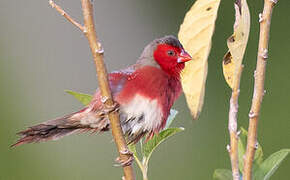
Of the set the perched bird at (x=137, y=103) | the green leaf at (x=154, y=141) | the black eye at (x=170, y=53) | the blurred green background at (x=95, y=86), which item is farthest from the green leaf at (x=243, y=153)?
the blurred green background at (x=95, y=86)

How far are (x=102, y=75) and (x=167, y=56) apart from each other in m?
0.59

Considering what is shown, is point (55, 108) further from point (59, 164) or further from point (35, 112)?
point (59, 164)

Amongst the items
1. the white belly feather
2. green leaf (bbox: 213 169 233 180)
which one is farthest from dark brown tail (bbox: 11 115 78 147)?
green leaf (bbox: 213 169 233 180)

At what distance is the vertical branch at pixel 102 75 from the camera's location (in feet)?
2.81

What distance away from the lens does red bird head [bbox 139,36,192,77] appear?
145 centimetres

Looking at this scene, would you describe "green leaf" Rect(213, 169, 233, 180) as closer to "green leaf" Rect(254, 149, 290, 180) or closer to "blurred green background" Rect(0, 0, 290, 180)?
"green leaf" Rect(254, 149, 290, 180)

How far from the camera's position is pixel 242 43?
741mm

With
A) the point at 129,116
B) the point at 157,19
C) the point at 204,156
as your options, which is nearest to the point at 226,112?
the point at 204,156

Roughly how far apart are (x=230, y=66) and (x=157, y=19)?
1928 mm

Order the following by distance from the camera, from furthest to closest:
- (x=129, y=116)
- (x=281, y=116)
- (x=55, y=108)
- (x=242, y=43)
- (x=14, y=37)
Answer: (x=14, y=37) → (x=55, y=108) → (x=281, y=116) → (x=129, y=116) → (x=242, y=43)

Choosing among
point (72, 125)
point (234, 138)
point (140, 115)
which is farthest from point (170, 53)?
point (234, 138)

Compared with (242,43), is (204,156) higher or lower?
lower

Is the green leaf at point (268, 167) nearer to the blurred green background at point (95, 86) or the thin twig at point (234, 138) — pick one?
the thin twig at point (234, 138)

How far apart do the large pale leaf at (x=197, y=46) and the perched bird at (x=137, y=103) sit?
0.60 metres
